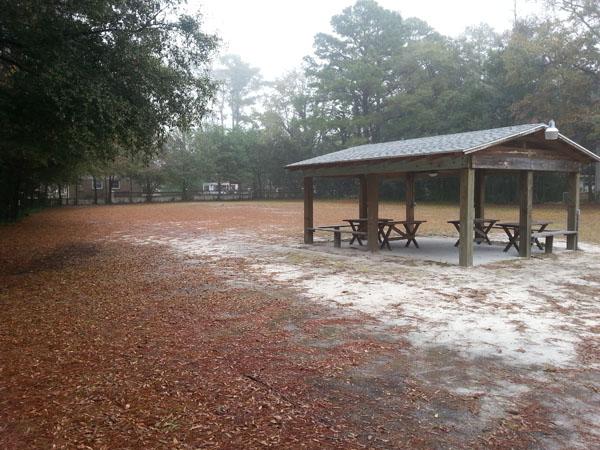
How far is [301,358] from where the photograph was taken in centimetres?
Result: 433

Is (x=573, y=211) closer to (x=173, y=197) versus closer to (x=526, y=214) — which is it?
(x=526, y=214)

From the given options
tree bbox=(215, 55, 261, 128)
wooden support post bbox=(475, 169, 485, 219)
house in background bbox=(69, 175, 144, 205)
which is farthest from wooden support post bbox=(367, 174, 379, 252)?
tree bbox=(215, 55, 261, 128)

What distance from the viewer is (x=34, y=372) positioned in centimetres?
398

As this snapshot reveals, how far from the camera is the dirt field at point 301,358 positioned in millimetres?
3027

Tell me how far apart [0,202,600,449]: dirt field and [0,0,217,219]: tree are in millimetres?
2778

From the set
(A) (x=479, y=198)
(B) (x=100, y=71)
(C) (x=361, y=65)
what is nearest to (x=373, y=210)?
(A) (x=479, y=198)

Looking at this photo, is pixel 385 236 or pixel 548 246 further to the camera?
pixel 385 236

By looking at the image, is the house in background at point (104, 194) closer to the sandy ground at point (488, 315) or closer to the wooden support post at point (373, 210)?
the sandy ground at point (488, 315)

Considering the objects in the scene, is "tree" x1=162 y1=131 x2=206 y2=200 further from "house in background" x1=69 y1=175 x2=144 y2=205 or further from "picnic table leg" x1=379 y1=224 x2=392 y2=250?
"picnic table leg" x1=379 y1=224 x2=392 y2=250

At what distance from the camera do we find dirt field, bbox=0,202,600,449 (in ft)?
9.93

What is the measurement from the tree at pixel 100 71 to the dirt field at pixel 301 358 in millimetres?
2778

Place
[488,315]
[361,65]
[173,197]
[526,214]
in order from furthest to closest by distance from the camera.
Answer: [173,197] < [361,65] < [526,214] < [488,315]

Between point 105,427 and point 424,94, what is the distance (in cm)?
3635

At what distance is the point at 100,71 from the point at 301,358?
6.66 metres
